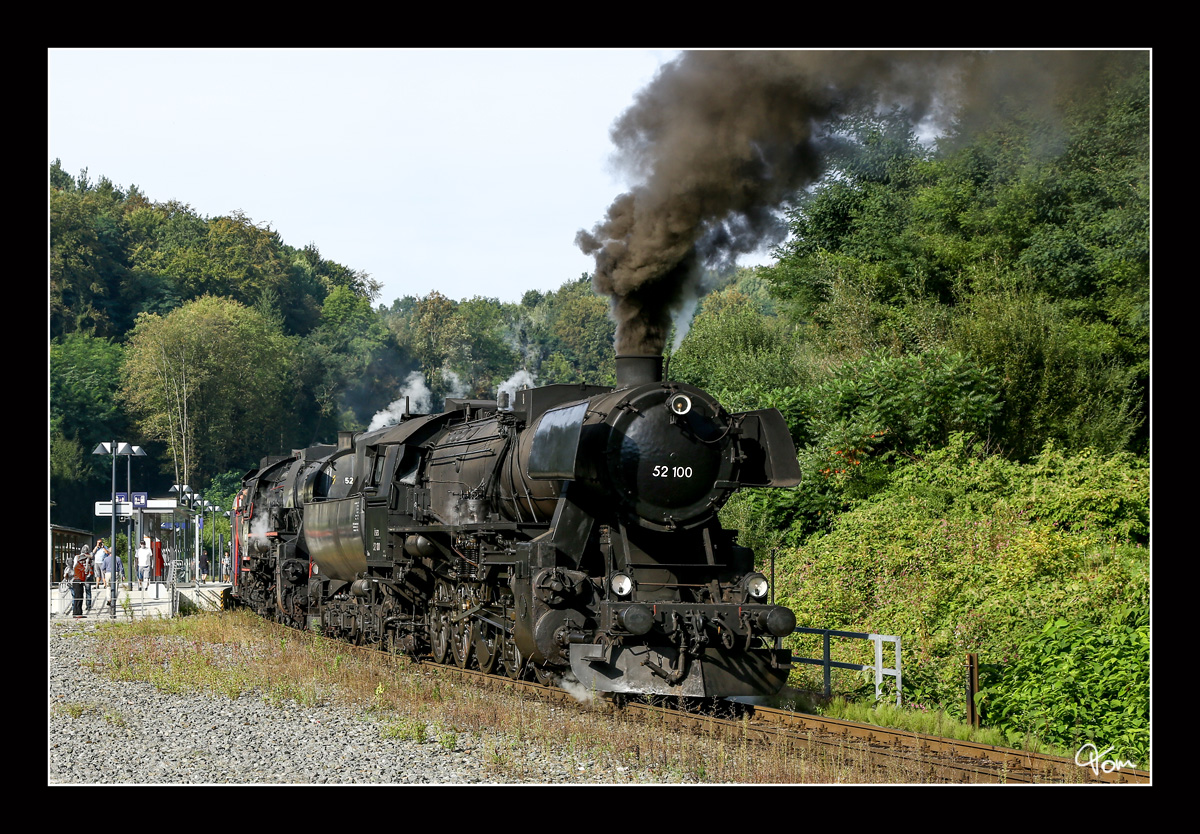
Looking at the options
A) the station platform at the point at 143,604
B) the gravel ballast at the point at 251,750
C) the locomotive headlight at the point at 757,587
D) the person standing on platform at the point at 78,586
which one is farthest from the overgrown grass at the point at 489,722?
the station platform at the point at 143,604

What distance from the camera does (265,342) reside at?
6944 centimetres

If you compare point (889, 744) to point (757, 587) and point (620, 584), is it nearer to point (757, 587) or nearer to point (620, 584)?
point (757, 587)

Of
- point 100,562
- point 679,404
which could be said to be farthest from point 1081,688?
point 100,562

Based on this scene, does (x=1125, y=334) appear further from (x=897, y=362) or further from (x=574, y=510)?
(x=574, y=510)

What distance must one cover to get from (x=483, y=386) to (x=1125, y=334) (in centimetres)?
6201

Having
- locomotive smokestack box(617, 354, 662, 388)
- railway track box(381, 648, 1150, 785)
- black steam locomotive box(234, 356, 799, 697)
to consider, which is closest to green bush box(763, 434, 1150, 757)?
railway track box(381, 648, 1150, 785)

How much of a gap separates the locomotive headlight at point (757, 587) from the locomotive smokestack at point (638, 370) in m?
2.37

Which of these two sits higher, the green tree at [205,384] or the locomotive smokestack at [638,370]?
the green tree at [205,384]

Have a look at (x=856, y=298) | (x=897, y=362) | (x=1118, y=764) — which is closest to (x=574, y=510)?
(x=1118, y=764)

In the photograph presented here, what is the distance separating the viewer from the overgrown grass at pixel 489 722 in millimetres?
8219

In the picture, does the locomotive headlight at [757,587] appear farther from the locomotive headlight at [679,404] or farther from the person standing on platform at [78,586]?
the person standing on platform at [78,586]

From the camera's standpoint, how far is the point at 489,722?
10.0 meters

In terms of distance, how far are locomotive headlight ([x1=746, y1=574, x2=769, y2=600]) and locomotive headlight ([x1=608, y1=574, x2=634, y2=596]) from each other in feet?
3.98
